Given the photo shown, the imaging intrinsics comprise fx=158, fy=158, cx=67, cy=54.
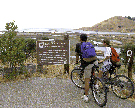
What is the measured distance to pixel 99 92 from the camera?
463 centimetres

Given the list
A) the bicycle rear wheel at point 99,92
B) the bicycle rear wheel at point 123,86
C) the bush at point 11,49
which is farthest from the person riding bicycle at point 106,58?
Answer: the bush at point 11,49

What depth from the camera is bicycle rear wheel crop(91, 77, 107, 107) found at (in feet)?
14.7

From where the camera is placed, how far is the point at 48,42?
26.0 ft

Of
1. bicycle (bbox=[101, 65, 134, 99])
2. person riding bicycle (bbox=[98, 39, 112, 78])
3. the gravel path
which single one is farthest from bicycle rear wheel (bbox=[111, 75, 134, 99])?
person riding bicycle (bbox=[98, 39, 112, 78])

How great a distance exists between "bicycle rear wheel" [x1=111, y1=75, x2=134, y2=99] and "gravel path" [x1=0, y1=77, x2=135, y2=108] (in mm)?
190

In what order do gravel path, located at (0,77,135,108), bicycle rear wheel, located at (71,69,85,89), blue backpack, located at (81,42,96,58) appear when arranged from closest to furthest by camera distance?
blue backpack, located at (81,42,96,58) < gravel path, located at (0,77,135,108) < bicycle rear wheel, located at (71,69,85,89)

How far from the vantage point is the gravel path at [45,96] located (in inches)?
187

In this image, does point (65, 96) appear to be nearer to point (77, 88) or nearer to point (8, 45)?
point (77, 88)

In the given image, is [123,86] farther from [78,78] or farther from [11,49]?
[11,49]

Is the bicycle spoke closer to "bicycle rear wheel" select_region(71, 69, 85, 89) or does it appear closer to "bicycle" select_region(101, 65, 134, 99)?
"bicycle" select_region(101, 65, 134, 99)

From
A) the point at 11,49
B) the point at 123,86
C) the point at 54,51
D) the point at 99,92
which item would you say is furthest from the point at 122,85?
the point at 11,49

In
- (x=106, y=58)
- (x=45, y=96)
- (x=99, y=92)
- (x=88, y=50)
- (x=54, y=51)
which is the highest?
(x=88, y=50)

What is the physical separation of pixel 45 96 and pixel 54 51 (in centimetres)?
307

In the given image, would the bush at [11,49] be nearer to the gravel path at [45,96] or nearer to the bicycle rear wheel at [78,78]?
the gravel path at [45,96]
